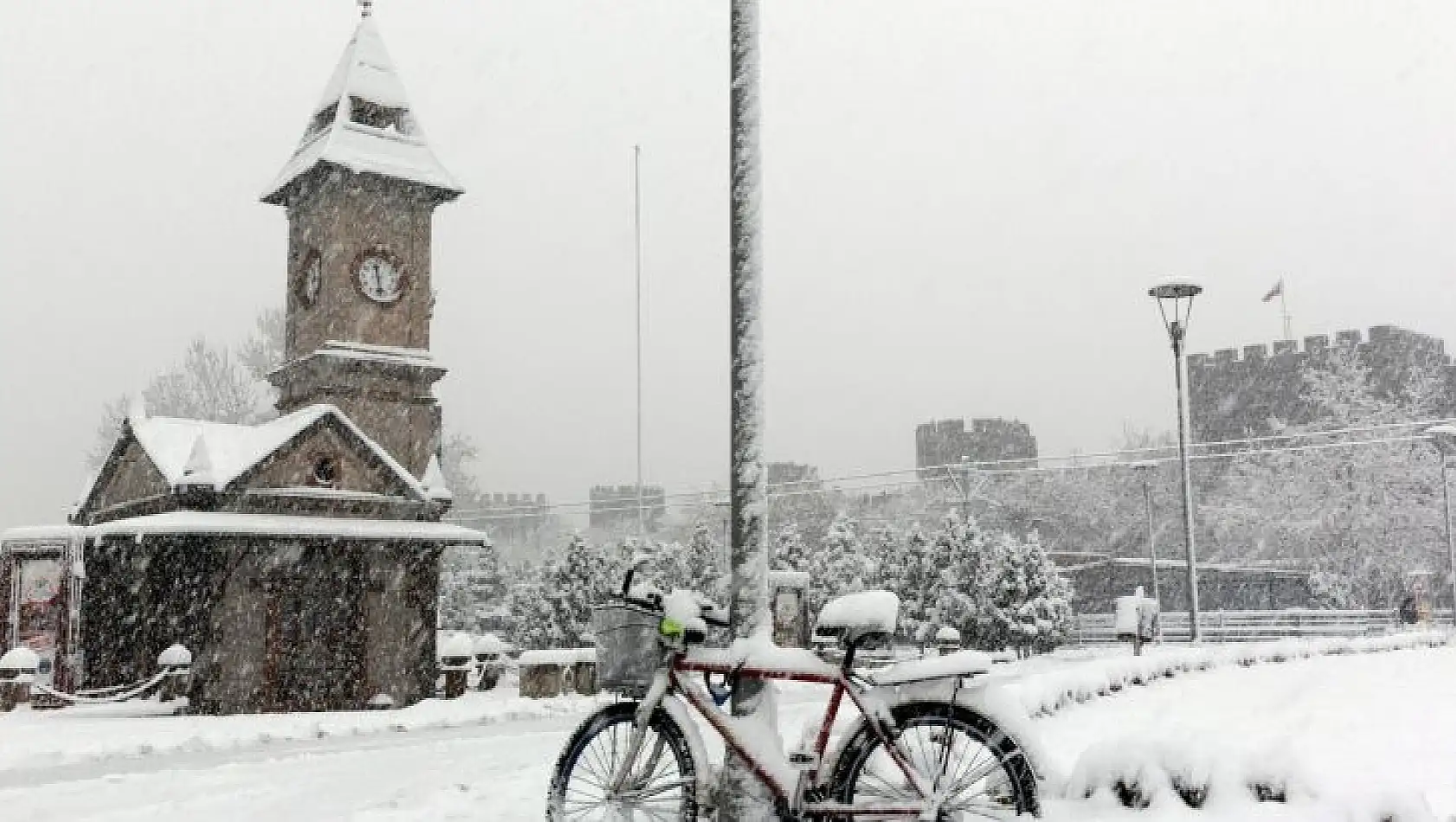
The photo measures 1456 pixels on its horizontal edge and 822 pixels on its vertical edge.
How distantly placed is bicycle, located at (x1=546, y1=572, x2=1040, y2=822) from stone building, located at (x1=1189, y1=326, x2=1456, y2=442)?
57.5m

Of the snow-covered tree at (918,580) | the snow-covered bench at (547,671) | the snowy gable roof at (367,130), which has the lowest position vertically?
the snow-covered bench at (547,671)

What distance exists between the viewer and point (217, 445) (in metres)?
25.1

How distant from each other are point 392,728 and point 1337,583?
4296 centimetres

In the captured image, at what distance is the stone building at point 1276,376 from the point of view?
57.7 m

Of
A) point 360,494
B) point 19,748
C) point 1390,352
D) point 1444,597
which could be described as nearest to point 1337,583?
point 1444,597

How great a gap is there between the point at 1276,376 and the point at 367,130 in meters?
48.8

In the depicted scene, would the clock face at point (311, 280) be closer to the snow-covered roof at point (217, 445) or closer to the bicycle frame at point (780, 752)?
the snow-covered roof at point (217, 445)

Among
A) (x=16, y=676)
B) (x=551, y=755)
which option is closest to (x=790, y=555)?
(x=16, y=676)

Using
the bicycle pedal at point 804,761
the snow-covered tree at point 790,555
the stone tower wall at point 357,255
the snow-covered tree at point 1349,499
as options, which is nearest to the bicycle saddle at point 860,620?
the bicycle pedal at point 804,761

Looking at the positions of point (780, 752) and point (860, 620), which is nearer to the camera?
point (860, 620)

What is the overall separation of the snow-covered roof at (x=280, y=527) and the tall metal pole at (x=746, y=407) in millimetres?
18258

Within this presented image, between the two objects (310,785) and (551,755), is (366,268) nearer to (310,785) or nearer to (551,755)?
(551,755)

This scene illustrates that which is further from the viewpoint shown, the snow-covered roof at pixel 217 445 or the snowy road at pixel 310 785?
the snow-covered roof at pixel 217 445

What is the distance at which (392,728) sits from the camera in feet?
57.2
